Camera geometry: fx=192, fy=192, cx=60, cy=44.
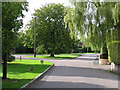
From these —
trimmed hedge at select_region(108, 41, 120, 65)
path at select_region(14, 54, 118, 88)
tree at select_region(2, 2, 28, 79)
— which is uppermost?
tree at select_region(2, 2, 28, 79)

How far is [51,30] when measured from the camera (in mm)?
39500

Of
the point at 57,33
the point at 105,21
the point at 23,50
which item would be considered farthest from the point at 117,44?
the point at 23,50

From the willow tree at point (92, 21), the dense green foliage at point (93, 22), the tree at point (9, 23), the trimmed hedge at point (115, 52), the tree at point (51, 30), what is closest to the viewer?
the tree at point (9, 23)

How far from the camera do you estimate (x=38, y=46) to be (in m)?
40.7

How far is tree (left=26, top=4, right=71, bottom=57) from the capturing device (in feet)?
127

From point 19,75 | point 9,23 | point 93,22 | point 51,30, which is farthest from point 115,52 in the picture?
point 51,30

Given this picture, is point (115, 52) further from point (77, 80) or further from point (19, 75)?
point (19, 75)

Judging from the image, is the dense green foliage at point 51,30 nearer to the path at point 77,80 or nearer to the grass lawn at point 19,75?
the grass lawn at point 19,75

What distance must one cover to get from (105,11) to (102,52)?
8283mm

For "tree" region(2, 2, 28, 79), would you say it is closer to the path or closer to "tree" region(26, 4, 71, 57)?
the path

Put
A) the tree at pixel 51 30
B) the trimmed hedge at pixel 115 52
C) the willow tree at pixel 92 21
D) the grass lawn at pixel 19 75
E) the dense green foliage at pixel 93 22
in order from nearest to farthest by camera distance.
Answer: the grass lawn at pixel 19 75 → the trimmed hedge at pixel 115 52 → the dense green foliage at pixel 93 22 → the willow tree at pixel 92 21 → the tree at pixel 51 30

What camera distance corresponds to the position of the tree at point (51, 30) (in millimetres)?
38625

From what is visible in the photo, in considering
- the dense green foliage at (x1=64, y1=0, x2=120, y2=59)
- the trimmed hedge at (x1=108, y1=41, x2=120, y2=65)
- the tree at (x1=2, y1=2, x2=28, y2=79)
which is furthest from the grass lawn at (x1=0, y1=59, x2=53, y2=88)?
the trimmed hedge at (x1=108, y1=41, x2=120, y2=65)

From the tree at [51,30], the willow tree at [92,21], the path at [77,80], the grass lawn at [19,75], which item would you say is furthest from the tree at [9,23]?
the tree at [51,30]
